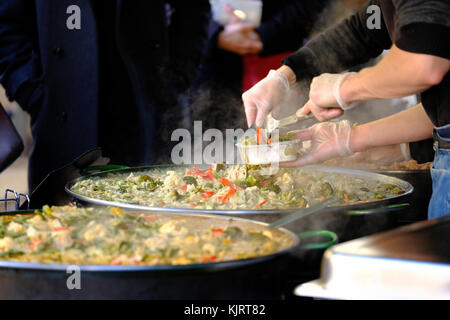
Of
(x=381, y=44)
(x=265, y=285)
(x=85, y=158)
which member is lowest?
(x=265, y=285)

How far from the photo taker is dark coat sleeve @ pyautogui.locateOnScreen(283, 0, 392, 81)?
8.49ft

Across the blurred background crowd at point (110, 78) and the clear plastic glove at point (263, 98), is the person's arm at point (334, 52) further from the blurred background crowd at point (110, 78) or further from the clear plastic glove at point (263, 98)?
the blurred background crowd at point (110, 78)

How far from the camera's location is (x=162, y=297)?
3.65 feet

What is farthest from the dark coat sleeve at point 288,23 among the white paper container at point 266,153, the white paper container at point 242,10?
the white paper container at point 266,153

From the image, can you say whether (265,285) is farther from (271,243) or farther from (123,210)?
(123,210)

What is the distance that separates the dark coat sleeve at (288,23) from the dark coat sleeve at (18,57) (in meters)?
1.93

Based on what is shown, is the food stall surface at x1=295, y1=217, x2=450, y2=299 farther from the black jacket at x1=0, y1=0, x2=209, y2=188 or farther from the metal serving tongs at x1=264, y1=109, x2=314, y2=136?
the black jacket at x1=0, y1=0, x2=209, y2=188

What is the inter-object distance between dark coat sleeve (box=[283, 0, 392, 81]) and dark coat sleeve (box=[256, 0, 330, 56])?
6.56ft

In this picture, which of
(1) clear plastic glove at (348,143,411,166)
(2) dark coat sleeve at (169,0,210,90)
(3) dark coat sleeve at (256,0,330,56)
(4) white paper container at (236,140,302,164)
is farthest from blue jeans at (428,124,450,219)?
(3) dark coat sleeve at (256,0,330,56)

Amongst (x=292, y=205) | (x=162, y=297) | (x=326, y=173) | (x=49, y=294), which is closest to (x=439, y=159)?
(x=326, y=173)

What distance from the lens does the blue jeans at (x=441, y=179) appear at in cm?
210

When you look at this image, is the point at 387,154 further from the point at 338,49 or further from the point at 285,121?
the point at 285,121

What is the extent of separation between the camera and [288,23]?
4.64m

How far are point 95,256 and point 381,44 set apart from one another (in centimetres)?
185
